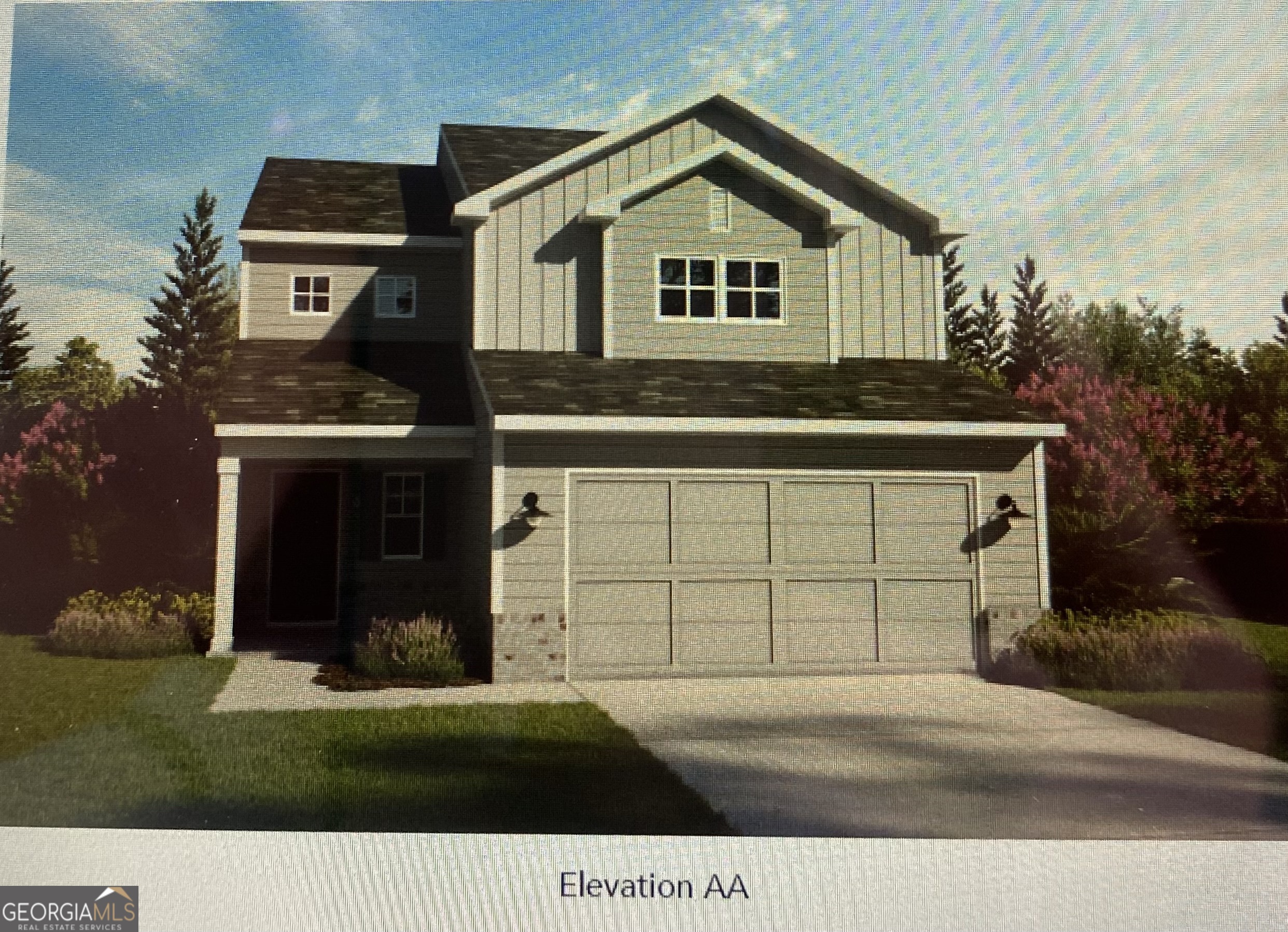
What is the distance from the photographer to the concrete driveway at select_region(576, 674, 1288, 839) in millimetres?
2969

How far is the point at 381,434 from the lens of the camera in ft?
24.7

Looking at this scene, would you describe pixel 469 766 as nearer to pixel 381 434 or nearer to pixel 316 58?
pixel 316 58

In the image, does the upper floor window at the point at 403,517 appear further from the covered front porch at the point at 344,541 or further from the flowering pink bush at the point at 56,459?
the flowering pink bush at the point at 56,459

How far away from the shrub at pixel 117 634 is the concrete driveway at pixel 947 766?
293cm

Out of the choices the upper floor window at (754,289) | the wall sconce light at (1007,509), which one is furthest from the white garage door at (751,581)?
the upper floor window at (754,289)

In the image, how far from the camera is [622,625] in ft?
21.5

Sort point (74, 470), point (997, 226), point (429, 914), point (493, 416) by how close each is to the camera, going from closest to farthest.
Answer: point (429, 914), point (997, 226), point (493, 416), point (74, 470)

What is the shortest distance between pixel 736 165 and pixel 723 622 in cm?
392

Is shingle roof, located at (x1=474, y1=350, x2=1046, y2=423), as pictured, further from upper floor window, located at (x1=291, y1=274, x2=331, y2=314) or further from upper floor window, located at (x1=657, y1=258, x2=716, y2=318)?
upper floor window, located at (x1=291, y1=274, x2=331, y2=314)

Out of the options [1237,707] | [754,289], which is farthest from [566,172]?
[1237,707]

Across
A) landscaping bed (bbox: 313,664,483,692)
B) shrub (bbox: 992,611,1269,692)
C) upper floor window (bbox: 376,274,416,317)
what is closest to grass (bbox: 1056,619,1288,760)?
shrub (bbox: 992,611,1269,692)

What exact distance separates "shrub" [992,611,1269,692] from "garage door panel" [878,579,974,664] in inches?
13.4

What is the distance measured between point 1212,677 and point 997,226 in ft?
10.8

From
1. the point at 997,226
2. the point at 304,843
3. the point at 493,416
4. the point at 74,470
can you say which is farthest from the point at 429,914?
the point at 74,470
